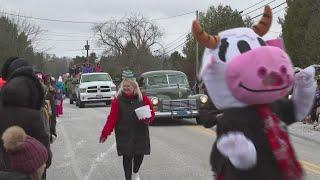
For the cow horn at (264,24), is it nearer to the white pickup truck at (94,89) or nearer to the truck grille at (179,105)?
the truck grille at (179,105)

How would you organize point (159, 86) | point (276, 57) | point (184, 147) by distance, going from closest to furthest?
point (276, 57) < point (184, 147) < point (159, 86)

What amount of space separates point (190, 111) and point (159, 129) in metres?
1.38

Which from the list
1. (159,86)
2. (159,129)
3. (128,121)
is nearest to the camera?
(128,121)

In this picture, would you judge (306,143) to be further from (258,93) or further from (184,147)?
(258,93)

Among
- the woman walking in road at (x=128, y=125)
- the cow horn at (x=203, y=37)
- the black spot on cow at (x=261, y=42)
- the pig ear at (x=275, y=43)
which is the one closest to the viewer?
the cow horn at (x=203, y=37)

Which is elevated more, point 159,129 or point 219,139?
point 219,139

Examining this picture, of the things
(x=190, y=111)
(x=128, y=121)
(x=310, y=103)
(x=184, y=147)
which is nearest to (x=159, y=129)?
(x=190, y=111)

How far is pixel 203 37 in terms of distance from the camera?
13.6ft

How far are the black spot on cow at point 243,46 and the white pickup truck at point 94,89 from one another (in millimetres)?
26976

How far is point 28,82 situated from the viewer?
557 cm

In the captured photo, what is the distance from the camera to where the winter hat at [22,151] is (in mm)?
4988

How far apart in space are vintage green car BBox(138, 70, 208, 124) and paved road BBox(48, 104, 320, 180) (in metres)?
0.51

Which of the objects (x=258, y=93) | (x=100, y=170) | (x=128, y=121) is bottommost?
(x=100, y=170)

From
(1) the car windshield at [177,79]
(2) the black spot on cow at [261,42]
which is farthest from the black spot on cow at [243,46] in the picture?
(1) the car windshield at [177,79]
